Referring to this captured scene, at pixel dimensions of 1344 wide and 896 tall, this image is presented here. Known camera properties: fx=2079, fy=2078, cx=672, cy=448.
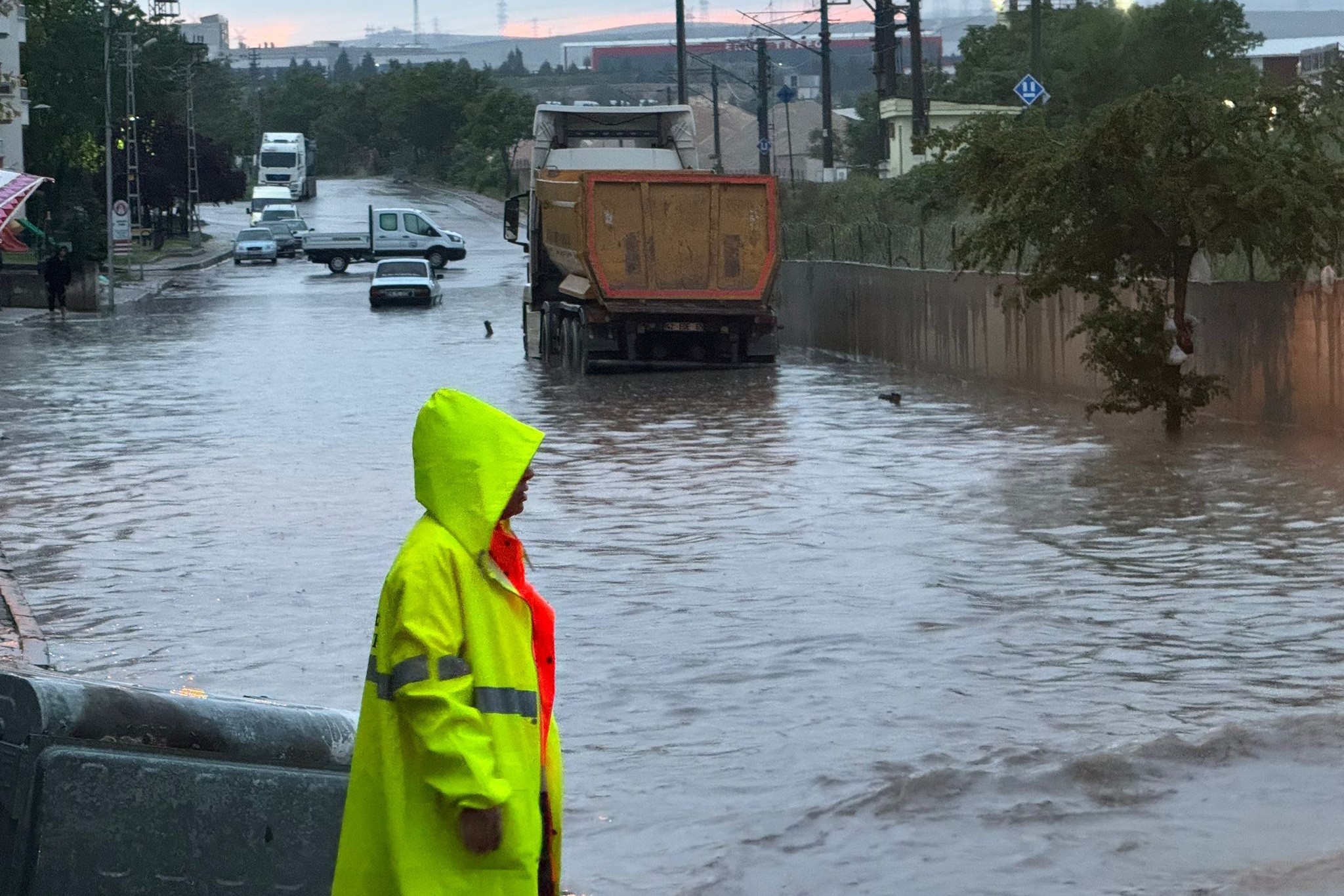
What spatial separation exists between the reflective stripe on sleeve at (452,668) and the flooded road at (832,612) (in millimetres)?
2746

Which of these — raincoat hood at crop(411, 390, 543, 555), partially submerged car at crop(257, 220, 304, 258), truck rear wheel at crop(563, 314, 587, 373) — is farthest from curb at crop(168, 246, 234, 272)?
raincoat hood at crop(411, 390, 543, 555)

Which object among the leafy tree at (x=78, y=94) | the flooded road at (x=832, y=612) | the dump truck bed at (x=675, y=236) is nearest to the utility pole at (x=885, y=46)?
the leafy tree at (x=78, y=94)

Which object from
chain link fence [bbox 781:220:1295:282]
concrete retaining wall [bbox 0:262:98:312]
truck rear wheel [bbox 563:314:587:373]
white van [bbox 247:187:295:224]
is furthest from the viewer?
white van [bbox 247:187:295:224]

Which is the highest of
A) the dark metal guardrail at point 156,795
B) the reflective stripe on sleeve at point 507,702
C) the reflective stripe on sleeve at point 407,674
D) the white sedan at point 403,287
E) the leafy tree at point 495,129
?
the leafy tree at point 495,129

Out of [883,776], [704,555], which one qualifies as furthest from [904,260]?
[883,776]

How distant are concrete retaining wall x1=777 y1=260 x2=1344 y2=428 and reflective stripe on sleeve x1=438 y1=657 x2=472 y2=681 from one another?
1577cm

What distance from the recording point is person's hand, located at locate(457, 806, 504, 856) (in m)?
4.01

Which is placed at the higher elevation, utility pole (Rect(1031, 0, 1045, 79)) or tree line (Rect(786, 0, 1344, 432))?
utility pole (Rect(1031, 0, 1045, 79))

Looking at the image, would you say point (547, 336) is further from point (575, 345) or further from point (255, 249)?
point (255, 249)

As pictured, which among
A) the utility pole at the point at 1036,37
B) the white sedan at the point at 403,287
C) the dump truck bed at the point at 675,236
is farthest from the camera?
the white sedan at the point at 403,287

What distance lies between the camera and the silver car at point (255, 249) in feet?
239

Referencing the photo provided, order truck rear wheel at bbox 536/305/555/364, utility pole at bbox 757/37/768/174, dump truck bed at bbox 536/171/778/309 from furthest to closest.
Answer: utility pole at bbox 757/37/768/174 → truck rear wheel at bbox 536/305/555/364 → dump truck bed at bbox 536/171/778/309

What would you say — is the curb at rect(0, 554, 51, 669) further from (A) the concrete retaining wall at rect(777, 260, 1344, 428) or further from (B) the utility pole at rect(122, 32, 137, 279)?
(B) the utility pole at rect(122, 32, 137, 279)

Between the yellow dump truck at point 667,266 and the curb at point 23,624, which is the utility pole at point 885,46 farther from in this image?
the curb at point 23,624
